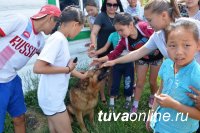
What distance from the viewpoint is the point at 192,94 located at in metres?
1.79

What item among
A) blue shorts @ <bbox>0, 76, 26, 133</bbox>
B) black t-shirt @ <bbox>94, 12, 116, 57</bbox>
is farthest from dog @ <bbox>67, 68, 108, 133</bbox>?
blue shorts @ <bbox>0, 76, 26, 133</bbox>

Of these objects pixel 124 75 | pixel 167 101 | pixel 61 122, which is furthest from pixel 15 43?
pixel 124 75

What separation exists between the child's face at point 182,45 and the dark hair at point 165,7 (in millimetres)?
958

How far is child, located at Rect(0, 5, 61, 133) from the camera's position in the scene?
108 inches

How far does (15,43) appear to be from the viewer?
2.77 metres

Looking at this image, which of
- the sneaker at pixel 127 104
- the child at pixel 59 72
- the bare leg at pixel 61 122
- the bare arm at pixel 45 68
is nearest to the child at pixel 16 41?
the child at pixel 59 72

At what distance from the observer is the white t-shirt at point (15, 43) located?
271 cm

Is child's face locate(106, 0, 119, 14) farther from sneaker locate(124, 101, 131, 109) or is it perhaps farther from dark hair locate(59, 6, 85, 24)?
dark hair locate(59, 6, 85, 24)

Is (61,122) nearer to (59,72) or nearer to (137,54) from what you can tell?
(59,72)

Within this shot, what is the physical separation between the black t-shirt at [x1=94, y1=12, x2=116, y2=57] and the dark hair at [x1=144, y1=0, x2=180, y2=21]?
5.39ft

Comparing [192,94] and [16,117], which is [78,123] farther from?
[192,94]

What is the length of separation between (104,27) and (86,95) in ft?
3.97

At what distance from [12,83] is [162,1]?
185cm

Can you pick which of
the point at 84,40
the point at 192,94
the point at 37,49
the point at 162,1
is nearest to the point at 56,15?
the point at 37,49
